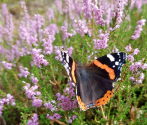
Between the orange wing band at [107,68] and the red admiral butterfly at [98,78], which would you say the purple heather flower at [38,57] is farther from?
the orange wing band at [107,68]

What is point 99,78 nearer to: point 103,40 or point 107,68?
point 107,68

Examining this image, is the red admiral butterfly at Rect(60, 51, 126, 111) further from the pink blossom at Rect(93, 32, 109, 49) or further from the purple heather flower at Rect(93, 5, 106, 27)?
the purple heather flower at Rect(93, 5, 106, 27)

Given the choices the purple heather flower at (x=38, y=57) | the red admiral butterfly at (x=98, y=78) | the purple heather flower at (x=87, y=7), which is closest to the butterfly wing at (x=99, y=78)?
the red admiral butterfly at (x=98, y=78)

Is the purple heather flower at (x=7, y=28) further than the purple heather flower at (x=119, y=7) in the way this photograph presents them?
Yes

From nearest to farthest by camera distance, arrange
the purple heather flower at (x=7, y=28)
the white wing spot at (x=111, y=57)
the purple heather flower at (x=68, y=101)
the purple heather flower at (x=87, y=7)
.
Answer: the purple heather flower at (x=68, y=101), the white wing spot at (x=111, y=57), the purple heather flower at (x=87, y=7), the purple heather flower at (x=7, y=28)

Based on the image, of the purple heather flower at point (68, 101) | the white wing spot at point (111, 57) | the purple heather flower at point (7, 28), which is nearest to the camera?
the purple heather flower at point (68, 101)

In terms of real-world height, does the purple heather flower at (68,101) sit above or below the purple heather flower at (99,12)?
below

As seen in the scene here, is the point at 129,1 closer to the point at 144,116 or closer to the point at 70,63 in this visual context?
the point at 70,63

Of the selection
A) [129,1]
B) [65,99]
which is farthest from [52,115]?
[129,1]
